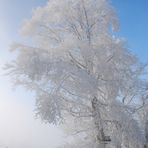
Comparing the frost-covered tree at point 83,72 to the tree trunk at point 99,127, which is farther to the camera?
the tree trunk at point 99,127


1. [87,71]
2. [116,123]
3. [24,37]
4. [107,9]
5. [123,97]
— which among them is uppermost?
[107,9]

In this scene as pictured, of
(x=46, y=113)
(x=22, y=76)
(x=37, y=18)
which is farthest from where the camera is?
(x=37, y=18)

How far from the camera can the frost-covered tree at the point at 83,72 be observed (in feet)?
38.8

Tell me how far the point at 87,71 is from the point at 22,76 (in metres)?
2.84

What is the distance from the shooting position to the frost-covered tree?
11.8 metres

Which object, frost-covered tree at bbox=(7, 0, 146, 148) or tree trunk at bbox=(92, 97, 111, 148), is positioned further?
tree trunk at bbox=(92, 97, 111, 148)

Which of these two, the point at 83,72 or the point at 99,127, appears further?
the point at 99,127

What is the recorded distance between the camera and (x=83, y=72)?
12242 millimetres

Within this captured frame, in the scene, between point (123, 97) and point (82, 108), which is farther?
point (123, 97)

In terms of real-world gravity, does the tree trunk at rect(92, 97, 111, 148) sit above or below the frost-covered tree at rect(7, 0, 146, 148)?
below

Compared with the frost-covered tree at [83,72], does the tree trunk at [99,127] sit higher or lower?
lower

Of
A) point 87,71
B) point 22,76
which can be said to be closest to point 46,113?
point 22,76

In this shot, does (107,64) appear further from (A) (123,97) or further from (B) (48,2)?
(B) (48,2)

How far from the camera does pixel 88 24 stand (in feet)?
45.9
